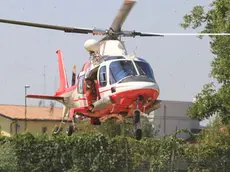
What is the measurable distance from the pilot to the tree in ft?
30.1

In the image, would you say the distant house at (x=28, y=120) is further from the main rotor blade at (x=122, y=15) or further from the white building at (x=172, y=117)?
the main rotor blade at (x=122, y=15)

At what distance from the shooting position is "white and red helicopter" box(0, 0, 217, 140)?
1727cm

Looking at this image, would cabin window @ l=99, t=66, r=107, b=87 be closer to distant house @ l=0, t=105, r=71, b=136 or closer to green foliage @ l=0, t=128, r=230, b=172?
green foliage @ l=0, t=128, r=230, b=172

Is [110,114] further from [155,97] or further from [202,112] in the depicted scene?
[202,112]

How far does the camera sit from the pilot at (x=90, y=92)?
19234 mm

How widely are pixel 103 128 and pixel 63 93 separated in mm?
17356

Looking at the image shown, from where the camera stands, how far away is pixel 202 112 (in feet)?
92.0

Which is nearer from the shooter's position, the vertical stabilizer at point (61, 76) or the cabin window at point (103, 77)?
the cabin window at point (103, 77)

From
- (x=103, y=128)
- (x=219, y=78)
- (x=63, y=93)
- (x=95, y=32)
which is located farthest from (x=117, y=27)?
(x=103, y=128)

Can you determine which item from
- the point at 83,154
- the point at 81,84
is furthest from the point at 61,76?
the point at 81,84

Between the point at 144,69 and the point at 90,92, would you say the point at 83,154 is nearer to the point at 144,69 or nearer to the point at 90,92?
the point at 90,92

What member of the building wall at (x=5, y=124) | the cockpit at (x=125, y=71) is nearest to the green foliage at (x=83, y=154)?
the cockpit at (x=125, y=71)

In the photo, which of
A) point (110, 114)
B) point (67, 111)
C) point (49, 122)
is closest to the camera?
point (110, 114)

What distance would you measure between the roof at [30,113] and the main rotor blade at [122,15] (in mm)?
38617
